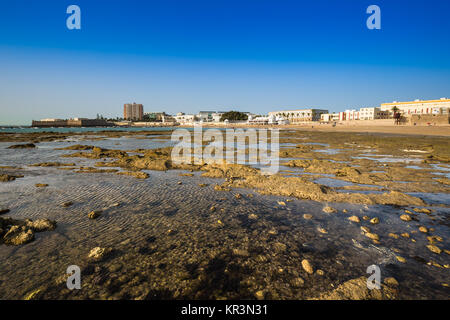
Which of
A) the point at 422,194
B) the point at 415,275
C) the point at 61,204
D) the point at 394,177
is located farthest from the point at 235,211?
the point at 394,177

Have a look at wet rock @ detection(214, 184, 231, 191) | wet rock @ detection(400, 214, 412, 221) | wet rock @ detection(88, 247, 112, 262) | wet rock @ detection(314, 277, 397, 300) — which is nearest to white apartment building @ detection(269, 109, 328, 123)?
wet rock @ detection(214, 184, 231, 191)

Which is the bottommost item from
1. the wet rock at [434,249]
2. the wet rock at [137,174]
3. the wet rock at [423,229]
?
the wet rock at [434,249]

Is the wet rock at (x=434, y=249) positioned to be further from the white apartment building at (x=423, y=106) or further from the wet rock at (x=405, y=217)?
the white apartment building at (x=423, y=106)

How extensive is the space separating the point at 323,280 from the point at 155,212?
484cm

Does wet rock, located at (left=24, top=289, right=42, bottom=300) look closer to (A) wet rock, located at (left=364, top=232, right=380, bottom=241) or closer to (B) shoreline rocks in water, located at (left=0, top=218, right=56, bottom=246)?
(B) shoreline rocks in water, located at (left=0, top=218, right=56, bottom=246)

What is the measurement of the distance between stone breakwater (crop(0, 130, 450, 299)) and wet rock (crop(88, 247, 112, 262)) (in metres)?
0.02

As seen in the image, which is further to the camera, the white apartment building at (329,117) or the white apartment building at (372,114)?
the white apartment building at (329,117)

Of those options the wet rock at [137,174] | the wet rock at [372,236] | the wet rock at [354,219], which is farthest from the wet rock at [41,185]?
the wet rock at [372,236]

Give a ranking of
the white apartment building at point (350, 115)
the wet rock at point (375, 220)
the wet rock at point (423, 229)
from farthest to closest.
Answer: the white apartment building at point (350, 115) < the wet rock at point (375, 220) < the wet rock at point (423, 229)

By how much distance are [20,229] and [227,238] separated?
4.92m

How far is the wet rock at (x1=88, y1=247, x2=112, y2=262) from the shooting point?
404 centimetres

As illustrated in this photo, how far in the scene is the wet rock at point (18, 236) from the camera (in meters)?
4.57
